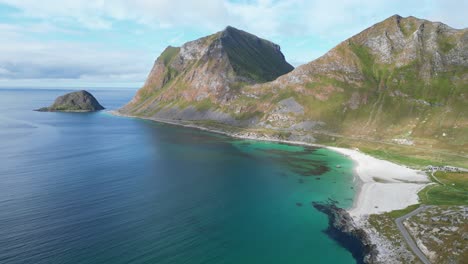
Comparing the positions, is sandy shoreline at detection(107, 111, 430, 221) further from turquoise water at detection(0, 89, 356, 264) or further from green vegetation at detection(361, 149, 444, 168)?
green vegetation at detection(361, 149, 444, 168)

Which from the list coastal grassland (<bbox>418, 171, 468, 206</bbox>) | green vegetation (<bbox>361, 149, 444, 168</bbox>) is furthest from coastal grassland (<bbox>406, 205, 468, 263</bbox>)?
green vegetation (<bbox>361, 149, 444, 168</bbox>)

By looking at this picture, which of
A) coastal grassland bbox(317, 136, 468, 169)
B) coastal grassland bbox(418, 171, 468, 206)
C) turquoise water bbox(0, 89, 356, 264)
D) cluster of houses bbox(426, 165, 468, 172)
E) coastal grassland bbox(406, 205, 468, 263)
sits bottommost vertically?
turquoise water bbox(0, 89, 356, 264)

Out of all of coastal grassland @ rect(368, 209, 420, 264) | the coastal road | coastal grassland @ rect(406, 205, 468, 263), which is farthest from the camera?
coastal grassland @ rect(368, 209, 420, 264)

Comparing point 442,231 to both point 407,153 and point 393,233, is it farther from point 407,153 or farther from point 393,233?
point 407,153

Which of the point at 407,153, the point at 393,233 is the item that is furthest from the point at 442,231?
the point at 407,153

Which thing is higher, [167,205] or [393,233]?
[393,233]

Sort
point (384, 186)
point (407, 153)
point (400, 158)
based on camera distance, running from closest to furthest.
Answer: point (384, 186)
point (400, 158)
point (407, 153)

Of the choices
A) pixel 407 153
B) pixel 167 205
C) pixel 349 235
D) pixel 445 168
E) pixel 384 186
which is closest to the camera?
pixel 349 235
